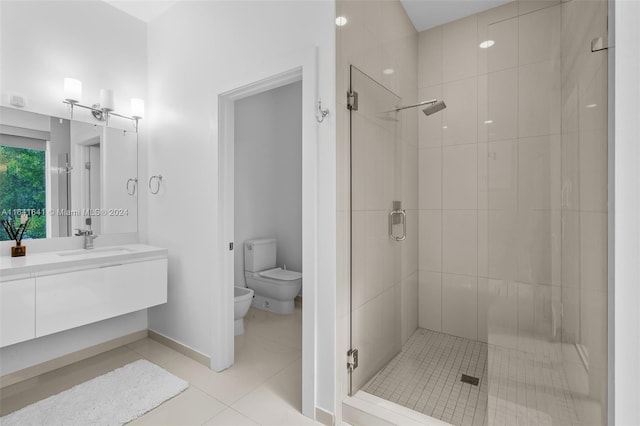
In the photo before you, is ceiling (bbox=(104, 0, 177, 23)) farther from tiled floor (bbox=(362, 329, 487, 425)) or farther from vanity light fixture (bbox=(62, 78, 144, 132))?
tiled floor (bbox=(362, 329, 487, 425))

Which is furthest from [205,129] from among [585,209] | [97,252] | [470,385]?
[470,385]

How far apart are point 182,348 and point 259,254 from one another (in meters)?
1.27

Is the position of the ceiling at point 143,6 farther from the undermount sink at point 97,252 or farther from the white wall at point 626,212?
the white wall at point 626,212

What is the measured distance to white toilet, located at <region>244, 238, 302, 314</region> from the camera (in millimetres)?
3201

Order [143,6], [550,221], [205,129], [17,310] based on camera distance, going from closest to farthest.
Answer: [550,221] < [17,310] < [205,129] < [143,6]

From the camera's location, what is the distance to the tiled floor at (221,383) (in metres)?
1.71

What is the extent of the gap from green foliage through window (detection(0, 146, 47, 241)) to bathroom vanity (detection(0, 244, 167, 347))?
236 mm

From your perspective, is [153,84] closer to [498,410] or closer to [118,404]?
[118,404]

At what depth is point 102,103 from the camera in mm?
2400

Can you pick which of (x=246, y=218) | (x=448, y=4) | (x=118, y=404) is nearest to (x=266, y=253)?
(x=246, y=218)

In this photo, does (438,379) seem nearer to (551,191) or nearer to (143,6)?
(551,191)

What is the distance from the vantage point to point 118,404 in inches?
70.7

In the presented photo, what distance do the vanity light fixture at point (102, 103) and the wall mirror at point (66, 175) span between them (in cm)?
11

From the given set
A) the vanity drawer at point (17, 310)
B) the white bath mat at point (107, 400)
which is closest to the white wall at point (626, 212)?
the white bath mat at point (107, 400)
